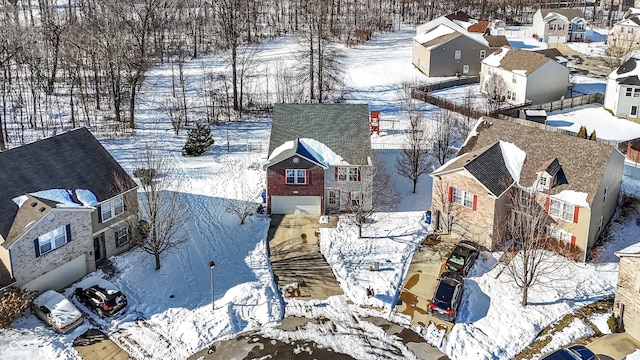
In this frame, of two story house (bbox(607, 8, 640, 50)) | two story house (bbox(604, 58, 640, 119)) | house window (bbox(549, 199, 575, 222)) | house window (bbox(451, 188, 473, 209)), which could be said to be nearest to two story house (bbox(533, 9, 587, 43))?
two story house (bbox(607, 8, 640, 50))

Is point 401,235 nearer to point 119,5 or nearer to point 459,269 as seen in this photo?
point 459,269

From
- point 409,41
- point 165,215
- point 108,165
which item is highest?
point 409,41

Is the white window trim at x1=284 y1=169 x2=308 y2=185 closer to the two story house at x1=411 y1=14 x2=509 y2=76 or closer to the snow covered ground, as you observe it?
the snow covered ground

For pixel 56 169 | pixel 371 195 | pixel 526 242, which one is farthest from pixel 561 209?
pixel 56 169

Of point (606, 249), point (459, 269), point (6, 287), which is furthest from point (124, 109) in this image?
point (606, 249)

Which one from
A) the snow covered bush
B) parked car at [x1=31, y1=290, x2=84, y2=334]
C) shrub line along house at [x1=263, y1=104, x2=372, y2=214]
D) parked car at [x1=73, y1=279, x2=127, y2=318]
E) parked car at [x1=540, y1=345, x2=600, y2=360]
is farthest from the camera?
the snow covered bush

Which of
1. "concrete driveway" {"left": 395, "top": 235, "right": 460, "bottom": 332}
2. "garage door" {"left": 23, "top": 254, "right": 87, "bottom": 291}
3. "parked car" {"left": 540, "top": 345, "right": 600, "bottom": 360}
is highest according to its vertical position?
"garage door" {"left": 23, "top": 254, "right": 87, "bottom": 291}

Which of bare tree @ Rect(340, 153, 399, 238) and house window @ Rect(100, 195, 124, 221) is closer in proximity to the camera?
house window @ Rect(100, 195, 124, 221)

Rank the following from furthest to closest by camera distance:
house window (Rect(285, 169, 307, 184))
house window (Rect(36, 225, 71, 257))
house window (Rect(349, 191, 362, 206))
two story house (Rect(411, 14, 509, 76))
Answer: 1. two story house (Rect(411, 14, 509, 76))
2. house window (Rect(349, 191, 362, 206))
3. house window (Rect(285, 169, 307, 184))
4. house window (Rect(36, 225, 71, 257))
